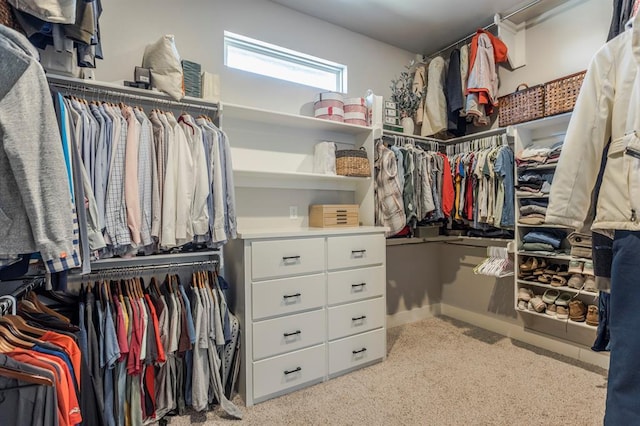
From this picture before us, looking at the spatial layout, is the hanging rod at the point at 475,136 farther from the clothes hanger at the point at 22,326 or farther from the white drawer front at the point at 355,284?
the clothes hanger at the point at 22,326

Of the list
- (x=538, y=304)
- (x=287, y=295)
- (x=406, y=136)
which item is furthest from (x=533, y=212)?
(x=287, y=295)

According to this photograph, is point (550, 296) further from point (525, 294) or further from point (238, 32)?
point (238, 32)

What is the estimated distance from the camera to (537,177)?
254 cm

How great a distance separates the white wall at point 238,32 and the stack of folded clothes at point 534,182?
4.91 feet

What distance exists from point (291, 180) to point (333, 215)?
1.45ft

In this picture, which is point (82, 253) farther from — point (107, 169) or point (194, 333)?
point (194, 333)

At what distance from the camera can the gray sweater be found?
967mm

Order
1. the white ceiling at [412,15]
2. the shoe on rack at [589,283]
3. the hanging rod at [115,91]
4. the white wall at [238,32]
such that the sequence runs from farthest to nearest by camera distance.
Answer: the white ceiling at [412,15] → the shoe on rack at [589,283] → the white wall at [238,32] → the hanging rod at [115,91]

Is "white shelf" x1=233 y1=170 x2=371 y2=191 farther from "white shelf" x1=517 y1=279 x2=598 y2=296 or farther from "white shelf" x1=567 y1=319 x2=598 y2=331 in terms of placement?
"white shelf" x1=567 y1=319 x2=598 y2=331

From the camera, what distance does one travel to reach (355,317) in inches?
95.3

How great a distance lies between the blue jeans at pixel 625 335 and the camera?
926mm

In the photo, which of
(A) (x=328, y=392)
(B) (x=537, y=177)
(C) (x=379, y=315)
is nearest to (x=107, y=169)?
(A) (x=328, y=392)

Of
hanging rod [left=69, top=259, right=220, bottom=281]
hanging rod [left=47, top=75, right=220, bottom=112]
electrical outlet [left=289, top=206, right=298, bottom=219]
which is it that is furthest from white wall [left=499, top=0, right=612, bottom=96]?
hanging rod [left=69, top=259, right=220, bottom=281]

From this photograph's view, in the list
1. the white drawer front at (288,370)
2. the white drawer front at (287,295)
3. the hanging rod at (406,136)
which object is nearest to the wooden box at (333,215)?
the white drawer front at (287,295)
